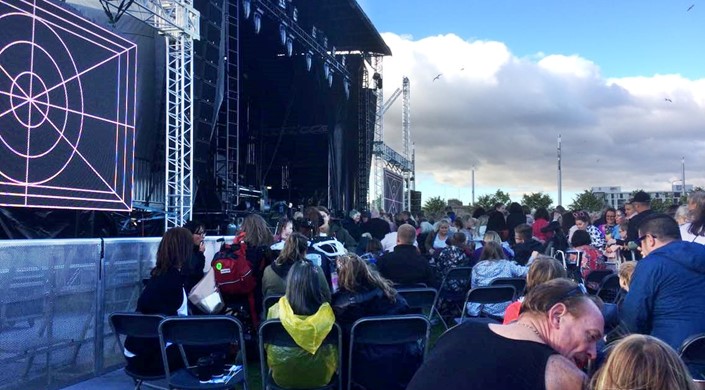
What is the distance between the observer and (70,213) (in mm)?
8484

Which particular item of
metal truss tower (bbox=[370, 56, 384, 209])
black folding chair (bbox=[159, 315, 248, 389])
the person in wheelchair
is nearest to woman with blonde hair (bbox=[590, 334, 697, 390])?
black folding chair (bbox=[159, 315, 248, 389])

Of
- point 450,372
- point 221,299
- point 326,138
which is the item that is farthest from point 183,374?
point 326,138

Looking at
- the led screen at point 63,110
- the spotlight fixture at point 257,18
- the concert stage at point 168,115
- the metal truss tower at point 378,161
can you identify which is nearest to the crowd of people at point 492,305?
the led screen at point 63,110

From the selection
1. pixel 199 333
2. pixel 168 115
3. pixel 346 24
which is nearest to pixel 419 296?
pixel 199 333

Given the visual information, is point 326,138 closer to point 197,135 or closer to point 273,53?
point 273,53

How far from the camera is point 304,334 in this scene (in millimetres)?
3193

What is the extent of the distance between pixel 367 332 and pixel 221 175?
37.3ft

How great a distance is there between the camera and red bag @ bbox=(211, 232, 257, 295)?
463cm

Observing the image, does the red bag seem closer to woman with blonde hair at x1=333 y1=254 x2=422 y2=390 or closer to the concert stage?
woman with blonde hair at x1=333 y1=254 x2=422 y2=390

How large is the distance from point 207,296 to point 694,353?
10.3 ft

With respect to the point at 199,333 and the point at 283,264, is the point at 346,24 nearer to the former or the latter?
the point at 283,264

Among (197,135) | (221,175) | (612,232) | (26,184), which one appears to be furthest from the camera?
(221,175)

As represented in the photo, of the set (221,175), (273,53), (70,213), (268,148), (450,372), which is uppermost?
(273,53)

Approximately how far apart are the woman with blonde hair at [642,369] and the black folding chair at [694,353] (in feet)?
5.72
